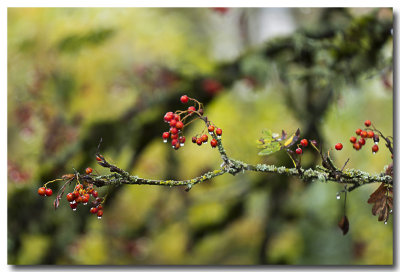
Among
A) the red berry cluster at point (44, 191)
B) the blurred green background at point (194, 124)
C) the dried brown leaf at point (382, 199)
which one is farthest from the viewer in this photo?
the blurred green background at point (194, 124)

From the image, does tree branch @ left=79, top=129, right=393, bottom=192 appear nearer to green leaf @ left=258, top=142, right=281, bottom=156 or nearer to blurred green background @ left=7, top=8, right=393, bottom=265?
green leaf @ left=258, top=142, right=281, bottom=156

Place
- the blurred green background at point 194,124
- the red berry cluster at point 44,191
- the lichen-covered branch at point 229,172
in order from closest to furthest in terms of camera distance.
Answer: the lichen-covered branch at point 229,172
the red berry cluster at point 44,191
the blurred green background at point 194,124

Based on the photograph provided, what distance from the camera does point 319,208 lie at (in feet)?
6.51

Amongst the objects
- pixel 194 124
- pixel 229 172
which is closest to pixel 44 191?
pixel 229 172

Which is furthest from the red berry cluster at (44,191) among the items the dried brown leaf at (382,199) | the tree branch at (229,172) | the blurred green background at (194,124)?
the dried brown leaf at (382,199)

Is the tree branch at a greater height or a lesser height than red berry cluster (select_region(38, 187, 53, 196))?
greater

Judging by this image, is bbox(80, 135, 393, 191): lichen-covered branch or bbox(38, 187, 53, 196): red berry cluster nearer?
bbox(80, 135, 393, 191): lichen-covered branch

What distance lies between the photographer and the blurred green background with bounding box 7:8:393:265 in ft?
6.04

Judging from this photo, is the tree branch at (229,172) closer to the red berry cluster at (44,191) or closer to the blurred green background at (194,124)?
the red berry cluster at (44,191)

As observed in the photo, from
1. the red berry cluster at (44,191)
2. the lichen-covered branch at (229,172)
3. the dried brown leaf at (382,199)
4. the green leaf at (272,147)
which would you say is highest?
the green leaf at (272,147)

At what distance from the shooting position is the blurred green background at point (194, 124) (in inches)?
72.5

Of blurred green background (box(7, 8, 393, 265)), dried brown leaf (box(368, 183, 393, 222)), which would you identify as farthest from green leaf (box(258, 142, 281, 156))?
blurred green background (box(7, 8, 393, 265))

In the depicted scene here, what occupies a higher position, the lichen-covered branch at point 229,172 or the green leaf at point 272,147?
the green leaf at point 272,147
